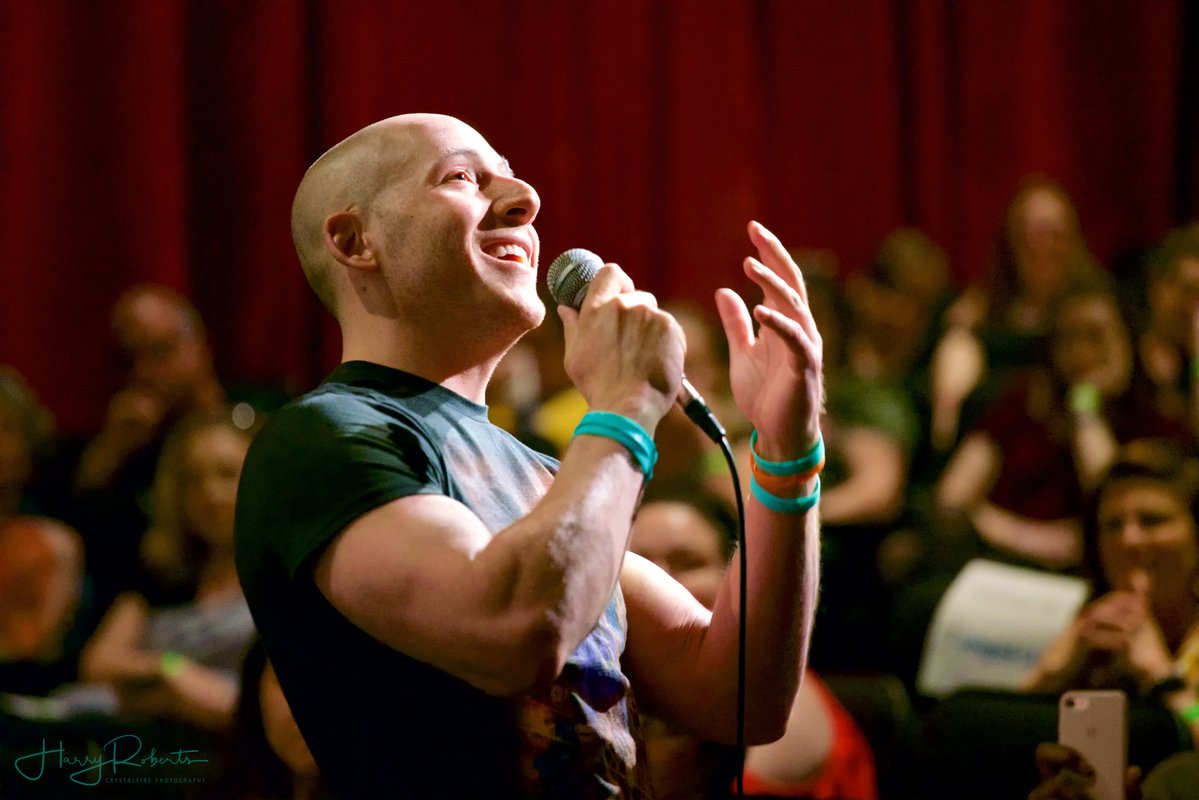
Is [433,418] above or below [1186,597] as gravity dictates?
above

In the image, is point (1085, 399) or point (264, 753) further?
point (1085, 399)

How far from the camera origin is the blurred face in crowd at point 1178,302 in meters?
3.61

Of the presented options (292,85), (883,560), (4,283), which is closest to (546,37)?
(292,85)

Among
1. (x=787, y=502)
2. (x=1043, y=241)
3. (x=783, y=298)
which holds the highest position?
(x=783, y=298)

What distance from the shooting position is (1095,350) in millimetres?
3562

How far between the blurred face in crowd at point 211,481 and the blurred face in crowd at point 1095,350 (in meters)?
2.12

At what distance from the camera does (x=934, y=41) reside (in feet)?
17.3

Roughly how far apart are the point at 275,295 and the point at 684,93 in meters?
1.71

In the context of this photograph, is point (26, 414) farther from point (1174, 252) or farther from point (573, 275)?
point (1174, 252)

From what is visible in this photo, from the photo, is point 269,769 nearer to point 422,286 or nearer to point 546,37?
point 422,286

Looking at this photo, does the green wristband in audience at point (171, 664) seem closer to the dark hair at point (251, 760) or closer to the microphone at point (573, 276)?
the dark hair at point (251, 760)

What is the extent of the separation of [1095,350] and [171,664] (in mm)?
2414

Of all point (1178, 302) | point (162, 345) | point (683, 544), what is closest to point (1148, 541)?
point (683, 544)

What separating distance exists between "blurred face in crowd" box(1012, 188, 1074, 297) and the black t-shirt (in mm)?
3113
